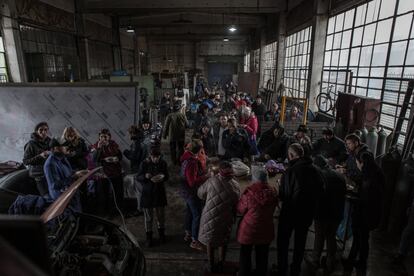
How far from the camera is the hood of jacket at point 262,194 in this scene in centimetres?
320

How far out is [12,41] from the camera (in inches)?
358

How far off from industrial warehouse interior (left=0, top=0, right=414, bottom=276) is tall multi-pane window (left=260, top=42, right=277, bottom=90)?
417 cm

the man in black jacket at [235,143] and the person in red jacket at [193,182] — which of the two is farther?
the man in black jacket at [235,143]

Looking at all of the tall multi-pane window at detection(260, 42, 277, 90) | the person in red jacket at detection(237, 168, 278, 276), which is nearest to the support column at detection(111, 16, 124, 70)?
the tall multi-pane window at detection(260, 42, 277, 90)

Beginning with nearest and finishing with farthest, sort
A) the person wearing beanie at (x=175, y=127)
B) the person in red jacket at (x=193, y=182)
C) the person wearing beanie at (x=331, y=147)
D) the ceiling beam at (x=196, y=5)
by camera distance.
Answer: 1. the person in red jacket at (x=193, y=182)
2. the person wearing beanie at (x=331, y=147)
3. the person wearing beanie at (x=175, y=127)
4. the ceiling beam at (x=196, y=5)

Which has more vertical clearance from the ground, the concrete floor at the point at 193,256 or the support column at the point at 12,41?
the support column at the point at 12,41

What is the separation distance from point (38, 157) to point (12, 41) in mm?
6750

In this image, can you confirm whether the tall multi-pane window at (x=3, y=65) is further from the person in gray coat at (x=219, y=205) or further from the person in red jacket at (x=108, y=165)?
the person in gray coat at (x=219, y=205)

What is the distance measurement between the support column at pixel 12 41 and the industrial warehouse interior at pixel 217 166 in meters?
0.05

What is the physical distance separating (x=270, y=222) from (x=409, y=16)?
18.5 ft

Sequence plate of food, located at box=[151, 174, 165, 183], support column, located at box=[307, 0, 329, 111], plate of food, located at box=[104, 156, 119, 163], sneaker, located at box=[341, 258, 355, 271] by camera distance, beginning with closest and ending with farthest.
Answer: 1. sneaker, located at box=[341, 258, 355, 271]
2. plate of food, located at box=[151, 174, 165, 183]
3. plate of food, located at box=[104, 156, 119, 163]
4. support column, located at box=[307, 0, 329, 111]

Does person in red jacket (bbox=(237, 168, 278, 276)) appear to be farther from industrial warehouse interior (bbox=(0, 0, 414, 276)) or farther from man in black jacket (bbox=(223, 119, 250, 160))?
man in black jacket (bbox=(223, 119, 250, 160))

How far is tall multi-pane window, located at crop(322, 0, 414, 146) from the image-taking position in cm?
589

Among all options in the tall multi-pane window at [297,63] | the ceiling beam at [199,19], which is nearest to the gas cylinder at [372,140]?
the tall multi-pane window at [297,63]
